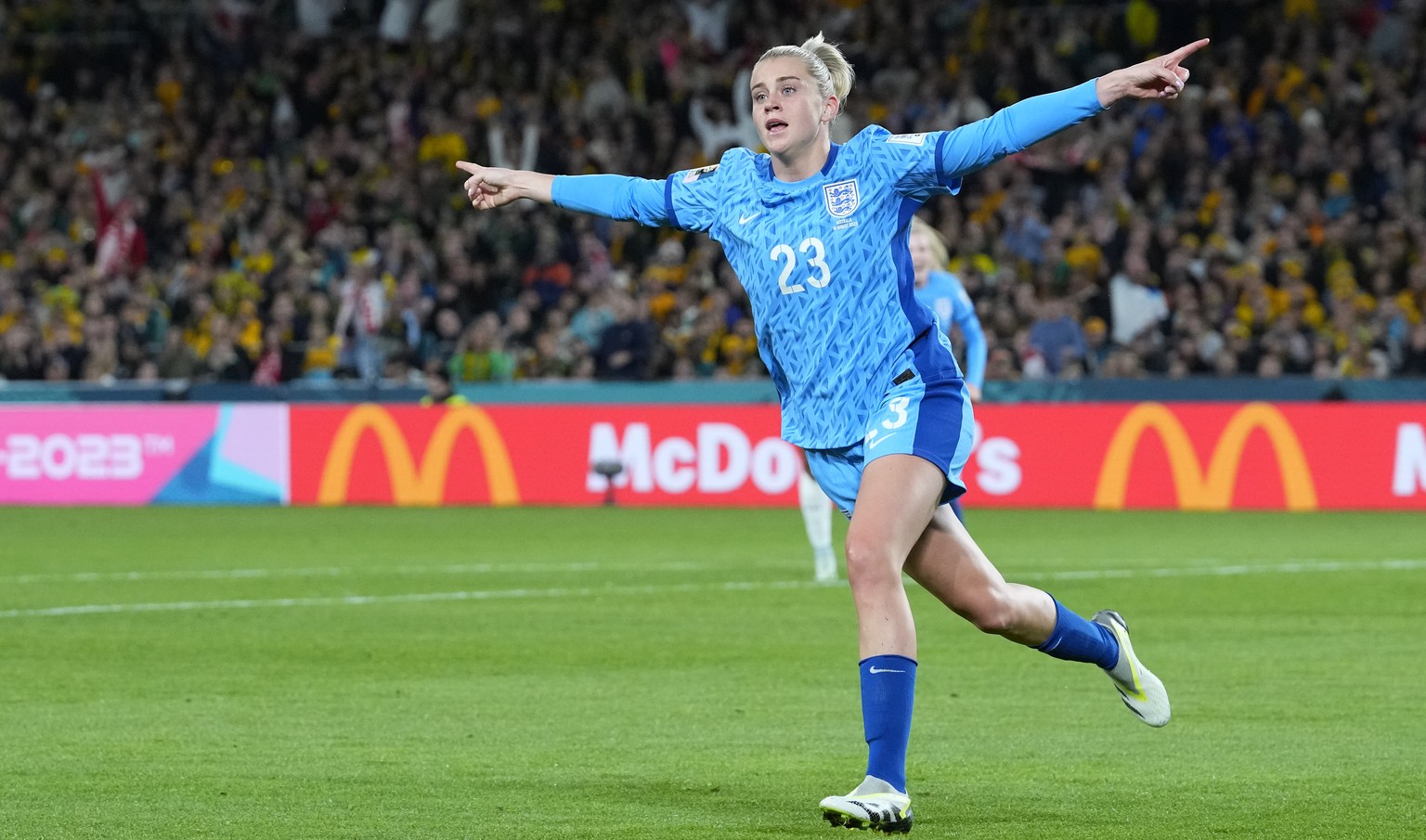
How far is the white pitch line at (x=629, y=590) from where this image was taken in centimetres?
1230

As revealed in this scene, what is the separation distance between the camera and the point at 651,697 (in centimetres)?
866

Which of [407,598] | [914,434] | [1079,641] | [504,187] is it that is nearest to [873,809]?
[914,434]

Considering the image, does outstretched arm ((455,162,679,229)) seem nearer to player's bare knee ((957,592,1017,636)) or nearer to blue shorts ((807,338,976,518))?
blue shorts ((807,338,976,518))

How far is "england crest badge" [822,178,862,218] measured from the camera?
20.3ft

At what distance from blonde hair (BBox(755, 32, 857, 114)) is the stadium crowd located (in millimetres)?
15200

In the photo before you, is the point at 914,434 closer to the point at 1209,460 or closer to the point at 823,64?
the point at 823,64

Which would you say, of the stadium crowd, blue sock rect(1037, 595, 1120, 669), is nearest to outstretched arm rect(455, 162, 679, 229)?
blue sock rect(1037, 595, 1120, 669)

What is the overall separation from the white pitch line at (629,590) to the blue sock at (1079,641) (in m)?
6.40

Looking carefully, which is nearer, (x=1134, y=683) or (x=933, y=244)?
(x=1134, y=683)

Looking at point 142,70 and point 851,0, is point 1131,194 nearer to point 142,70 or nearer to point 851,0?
point 851,0

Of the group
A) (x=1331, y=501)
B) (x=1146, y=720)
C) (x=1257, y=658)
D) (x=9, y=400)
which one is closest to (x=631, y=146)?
(x=9, y=400)

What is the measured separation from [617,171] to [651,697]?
1841cm

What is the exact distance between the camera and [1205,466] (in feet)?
66.2

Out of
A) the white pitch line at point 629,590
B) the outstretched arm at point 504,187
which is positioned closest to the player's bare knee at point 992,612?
the outstretched arm at point 504,187
